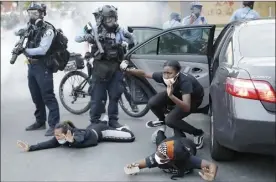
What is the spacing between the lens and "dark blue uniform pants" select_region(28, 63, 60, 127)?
5.99m

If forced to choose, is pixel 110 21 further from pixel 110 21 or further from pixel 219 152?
pixel 219 152

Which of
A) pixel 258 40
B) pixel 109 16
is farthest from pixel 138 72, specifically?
pixel 258 40

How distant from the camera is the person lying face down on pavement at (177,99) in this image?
4707mm

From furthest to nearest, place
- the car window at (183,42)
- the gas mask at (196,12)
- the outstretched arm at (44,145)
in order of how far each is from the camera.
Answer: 1. the gas mask at (196,12)
2. the car window at (183,42)
3. the outstretched arm at (44,145)

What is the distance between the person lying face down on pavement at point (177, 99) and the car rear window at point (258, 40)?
806 mm

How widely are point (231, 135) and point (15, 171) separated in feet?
7.60

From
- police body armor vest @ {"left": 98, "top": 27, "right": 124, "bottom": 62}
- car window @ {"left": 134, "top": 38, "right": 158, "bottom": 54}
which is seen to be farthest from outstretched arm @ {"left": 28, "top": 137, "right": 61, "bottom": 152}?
car window @ {"left": 134, "top": 38, "right": 158, "bottom": 54}

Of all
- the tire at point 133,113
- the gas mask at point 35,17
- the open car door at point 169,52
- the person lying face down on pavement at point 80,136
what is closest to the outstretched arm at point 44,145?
Answer: the person lying face down on pavement at point 80,136

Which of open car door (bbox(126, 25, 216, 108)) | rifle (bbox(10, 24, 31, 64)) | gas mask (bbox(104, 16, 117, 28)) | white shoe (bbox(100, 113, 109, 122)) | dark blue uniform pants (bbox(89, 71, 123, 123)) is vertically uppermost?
gas mask (bbox(104, 16, 117, 28))

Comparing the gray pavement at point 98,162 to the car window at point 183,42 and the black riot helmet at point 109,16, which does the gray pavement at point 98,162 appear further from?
the black riot helmet at point 109,16

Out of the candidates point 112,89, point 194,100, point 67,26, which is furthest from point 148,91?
point 67,26

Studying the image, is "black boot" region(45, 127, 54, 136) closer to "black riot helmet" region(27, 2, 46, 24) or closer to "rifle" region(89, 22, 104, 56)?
"rifle" region(89, 22, 104, 56)

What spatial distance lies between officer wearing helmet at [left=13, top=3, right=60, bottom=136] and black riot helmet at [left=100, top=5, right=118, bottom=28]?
693 millimetres

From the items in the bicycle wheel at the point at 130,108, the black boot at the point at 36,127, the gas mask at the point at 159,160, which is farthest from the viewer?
the bicycle wheel at the point at 130,108
